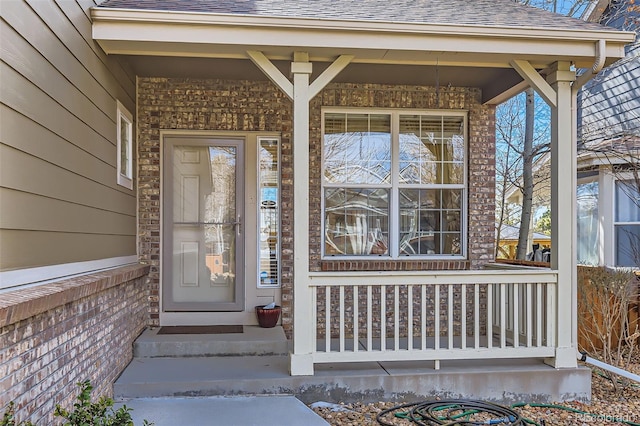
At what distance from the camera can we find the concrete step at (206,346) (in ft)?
14.8

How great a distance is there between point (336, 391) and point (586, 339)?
3.07m

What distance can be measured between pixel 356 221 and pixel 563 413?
103 inches

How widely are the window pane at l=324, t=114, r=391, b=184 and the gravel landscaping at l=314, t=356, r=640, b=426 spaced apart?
2.46 meters

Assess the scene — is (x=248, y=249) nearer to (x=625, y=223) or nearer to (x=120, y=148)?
(x=120, y=148)

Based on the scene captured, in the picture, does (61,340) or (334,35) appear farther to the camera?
(334,35)

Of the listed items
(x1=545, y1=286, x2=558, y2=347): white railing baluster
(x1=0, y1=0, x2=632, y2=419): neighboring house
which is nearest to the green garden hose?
(x1=0, y1=0, x2=632, y2=419): neighboring house

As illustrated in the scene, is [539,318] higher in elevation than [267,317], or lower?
higher

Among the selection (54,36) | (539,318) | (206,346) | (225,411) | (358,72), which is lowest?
(225,411)

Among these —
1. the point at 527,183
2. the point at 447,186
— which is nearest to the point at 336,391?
the point at 447,186

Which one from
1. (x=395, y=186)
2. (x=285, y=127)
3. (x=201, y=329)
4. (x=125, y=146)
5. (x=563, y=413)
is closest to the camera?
(x=563, y=413)

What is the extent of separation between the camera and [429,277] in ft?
13.5

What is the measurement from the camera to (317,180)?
17.9 feet

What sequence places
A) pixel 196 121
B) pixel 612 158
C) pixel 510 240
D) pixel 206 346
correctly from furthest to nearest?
pixel 510 240 → pixel 612 158 → pixel 196 121 → pixel 206 346

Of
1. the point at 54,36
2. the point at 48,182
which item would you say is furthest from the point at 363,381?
the point at 54,36
